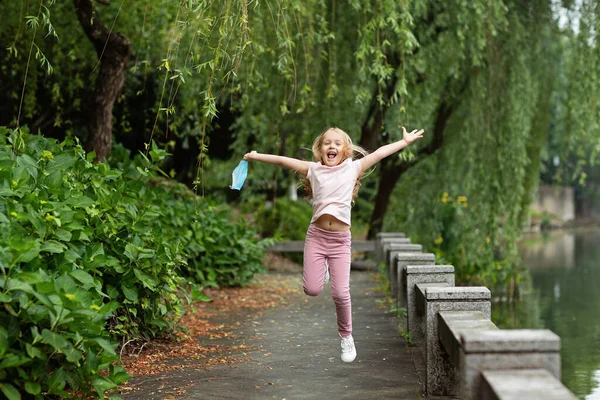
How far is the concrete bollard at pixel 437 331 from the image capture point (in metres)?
4.70

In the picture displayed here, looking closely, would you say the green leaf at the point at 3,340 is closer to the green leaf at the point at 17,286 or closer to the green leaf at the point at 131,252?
the green leaf at the point at 17,286

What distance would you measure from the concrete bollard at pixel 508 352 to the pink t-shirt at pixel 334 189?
88.4 inches

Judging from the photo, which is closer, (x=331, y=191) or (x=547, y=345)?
(x=547, y=345)

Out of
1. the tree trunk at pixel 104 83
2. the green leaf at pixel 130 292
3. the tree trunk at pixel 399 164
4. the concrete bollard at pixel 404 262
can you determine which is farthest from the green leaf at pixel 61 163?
the tree trunk at pixel 399 164

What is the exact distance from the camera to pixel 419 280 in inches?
253

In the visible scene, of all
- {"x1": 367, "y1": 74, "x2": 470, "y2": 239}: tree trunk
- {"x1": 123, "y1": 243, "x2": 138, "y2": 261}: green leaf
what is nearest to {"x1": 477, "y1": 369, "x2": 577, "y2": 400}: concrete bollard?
{"x1": 123, "y1": 243, "x2": 138, "y2": 261}: green leaf

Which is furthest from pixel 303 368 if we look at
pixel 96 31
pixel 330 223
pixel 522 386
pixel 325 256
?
pixel 96 31

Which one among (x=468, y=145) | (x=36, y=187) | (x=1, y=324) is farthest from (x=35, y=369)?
(x=468, y=145)

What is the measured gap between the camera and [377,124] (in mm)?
13898

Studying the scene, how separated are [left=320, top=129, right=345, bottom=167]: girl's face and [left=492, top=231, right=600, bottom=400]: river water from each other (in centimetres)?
275

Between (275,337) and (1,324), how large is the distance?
3.35 m

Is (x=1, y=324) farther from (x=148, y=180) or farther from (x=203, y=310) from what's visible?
(x=148, y=180)

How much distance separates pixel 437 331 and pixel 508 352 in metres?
1.61

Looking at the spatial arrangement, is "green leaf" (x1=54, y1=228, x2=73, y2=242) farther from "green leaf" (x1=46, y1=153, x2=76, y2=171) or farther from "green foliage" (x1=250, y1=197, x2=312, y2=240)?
"green foliage" (x1=250, y1=197, x2=312, y2=240)
